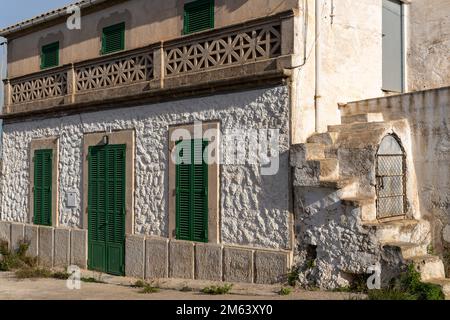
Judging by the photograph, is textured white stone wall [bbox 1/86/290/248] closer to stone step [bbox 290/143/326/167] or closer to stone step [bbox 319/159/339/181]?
stone step [bbox 290/143/326/167]

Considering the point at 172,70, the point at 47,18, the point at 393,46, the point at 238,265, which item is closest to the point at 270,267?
the point at 238,265

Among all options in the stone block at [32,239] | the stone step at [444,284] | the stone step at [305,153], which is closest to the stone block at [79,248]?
the stone block at [32,239]

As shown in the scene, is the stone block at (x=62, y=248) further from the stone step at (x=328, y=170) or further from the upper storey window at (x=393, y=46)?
the upper storey window at (x=393, y=46)

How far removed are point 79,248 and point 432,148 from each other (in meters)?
7.54

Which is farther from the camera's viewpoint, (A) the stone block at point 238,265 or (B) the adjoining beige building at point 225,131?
(A) the stone block at point 238,265

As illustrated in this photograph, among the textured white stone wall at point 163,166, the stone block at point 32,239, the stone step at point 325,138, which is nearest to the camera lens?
the stone step at point 325,138

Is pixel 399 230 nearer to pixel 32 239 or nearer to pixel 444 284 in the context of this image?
pixel 444 284

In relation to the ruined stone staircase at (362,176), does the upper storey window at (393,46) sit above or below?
above

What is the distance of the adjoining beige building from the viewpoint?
8672 mm

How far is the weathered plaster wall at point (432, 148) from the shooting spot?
8.57 metres

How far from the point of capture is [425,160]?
8852mm
